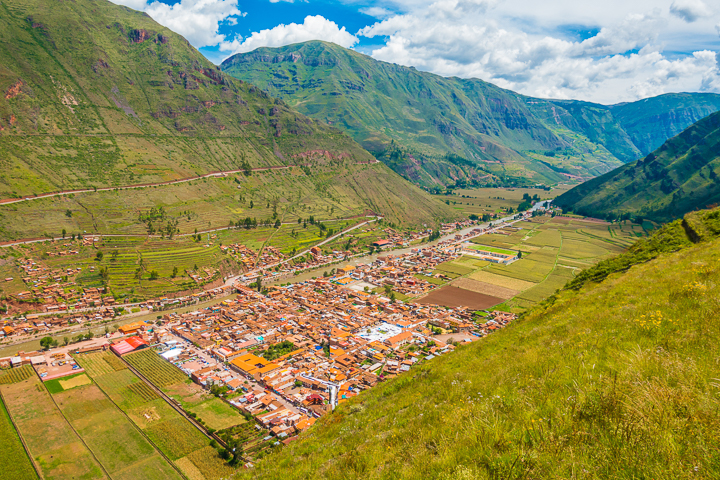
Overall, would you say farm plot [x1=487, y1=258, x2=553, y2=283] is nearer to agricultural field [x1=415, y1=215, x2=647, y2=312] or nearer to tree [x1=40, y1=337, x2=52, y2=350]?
agricultural field [x1=415, y1=215, x2=647, y2=312]

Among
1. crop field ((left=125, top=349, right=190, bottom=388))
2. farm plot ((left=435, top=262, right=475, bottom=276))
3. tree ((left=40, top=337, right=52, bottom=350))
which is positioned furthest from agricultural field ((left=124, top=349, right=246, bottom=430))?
farm plot ((left=435, top=262, right=475, bottom=276))

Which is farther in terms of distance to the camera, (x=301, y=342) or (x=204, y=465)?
(x=301, y=342)

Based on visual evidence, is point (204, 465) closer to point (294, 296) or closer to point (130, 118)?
point (294, 296)

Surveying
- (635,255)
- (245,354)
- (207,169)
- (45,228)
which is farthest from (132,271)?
(635,255)

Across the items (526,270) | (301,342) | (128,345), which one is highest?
(128,345)

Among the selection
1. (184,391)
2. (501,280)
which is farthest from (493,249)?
(184,391)
